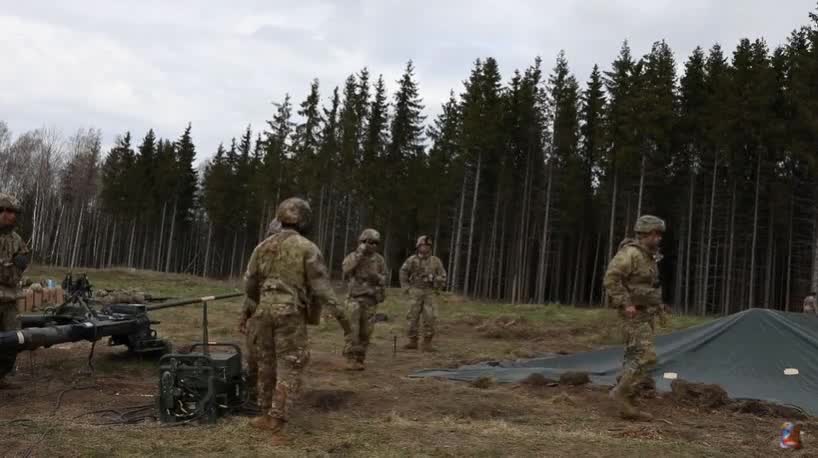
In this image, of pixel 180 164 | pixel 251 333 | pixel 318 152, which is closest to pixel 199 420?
pixel 251 333

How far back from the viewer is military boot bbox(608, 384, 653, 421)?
6.92 metres

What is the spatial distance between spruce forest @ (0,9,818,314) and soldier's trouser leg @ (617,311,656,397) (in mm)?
20605

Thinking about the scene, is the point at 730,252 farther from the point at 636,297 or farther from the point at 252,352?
the point at 252,352

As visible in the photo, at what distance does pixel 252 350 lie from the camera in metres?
6.18

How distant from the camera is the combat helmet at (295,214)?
5.89m

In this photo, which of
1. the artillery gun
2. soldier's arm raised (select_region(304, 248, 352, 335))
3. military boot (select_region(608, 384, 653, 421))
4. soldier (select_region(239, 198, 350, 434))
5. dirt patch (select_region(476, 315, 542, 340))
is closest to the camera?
soldier (select_region(239, 198, 350, 434))

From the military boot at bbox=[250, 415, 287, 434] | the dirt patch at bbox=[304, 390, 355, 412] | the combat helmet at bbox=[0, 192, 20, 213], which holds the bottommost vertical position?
the dirt patch at bbox=[304, 390, 355, 412]

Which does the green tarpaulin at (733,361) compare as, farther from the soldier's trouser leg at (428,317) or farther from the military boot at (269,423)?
the military boot at (269,423)

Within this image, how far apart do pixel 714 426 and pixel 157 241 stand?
5747 cm

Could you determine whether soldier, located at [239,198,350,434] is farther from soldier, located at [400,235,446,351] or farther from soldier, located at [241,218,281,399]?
soldier, located at [400,235,446,351]

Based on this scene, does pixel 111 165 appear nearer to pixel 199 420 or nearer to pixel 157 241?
pixel 157 241

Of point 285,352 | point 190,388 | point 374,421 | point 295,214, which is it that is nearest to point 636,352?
point 374,421

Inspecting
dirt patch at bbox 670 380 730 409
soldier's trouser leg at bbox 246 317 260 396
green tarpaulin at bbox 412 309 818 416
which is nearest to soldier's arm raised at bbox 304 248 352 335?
soldier's trouser leg at bbox 246 317 260 396

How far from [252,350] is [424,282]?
6.55 metres
